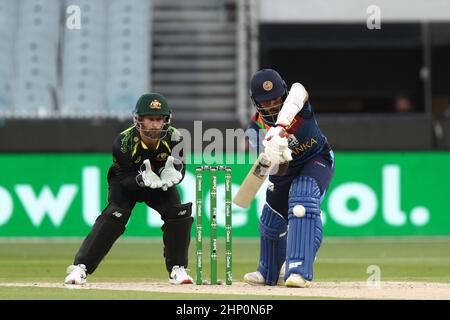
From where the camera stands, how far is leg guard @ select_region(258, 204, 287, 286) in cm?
966

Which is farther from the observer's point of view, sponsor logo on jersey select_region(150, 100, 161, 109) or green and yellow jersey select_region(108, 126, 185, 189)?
green and yellow jersey select_region(108, 126, 185, 189)

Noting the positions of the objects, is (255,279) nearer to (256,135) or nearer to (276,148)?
(256,135)

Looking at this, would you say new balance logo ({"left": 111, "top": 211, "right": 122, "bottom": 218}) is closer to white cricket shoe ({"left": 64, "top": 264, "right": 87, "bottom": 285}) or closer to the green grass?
white cricket shoe ({"left": 64, "top": 264, "right": 87, "bottom": 285})

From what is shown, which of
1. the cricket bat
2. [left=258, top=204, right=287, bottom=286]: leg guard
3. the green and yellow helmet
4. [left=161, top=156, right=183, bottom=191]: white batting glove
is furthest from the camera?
[left=258, top=204, right=287, bottom=286]: leg guard

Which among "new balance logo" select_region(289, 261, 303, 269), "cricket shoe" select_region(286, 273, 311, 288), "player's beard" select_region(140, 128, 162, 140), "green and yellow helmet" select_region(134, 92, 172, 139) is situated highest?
"green and yellow helmet" select_region(134, 92, 172, 139)

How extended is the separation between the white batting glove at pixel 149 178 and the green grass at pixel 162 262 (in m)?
0.94

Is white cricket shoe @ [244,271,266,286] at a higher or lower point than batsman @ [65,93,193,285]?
lower

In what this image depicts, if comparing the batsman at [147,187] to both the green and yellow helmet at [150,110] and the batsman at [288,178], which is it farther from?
the batsman at [288,178]

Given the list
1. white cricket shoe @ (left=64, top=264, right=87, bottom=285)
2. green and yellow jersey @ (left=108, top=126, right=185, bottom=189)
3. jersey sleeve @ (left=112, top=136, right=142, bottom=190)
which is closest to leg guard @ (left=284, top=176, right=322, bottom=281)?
green and yellow jersey @ (left=108, top=126, right=185, bottom=189)

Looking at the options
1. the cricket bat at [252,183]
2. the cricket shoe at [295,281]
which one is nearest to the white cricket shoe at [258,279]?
the cricket shoe at [295,281]

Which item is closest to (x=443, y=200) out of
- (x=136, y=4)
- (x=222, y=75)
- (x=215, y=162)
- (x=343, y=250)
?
(x=343, y=250)

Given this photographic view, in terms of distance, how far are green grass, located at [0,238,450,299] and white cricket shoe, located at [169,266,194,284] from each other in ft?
2.74

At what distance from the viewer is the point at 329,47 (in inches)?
899

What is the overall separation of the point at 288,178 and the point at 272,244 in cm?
60
